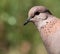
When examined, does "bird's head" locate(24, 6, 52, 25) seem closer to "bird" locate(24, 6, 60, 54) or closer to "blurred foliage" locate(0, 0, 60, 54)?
"bird" locate(24, 6, 60, 54)

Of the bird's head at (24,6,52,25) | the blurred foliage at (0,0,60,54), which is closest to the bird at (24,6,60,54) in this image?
the bird's head at (24,6,52,25)

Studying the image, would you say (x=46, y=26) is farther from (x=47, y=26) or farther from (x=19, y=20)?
(x=19, y=20)

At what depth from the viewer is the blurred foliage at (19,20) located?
5.43 metres


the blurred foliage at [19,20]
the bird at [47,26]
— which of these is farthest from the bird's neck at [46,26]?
the blurred foliage at [19,20]

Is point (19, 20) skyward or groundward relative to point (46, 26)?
groundward

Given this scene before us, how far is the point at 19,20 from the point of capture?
18.5 feet

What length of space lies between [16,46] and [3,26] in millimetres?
368

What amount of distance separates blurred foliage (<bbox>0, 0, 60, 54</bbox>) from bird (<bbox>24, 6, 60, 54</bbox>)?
1.74 metres

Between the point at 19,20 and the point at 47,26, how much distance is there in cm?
216

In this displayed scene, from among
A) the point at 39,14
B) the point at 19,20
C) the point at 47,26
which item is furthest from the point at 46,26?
the point at 19,20

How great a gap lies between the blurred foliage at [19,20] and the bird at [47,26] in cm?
174

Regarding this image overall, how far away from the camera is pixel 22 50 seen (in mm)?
5883

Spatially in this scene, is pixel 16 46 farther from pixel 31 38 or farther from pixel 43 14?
pixel 43 14

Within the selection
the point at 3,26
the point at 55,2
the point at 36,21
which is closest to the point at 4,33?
the point at 3,26
